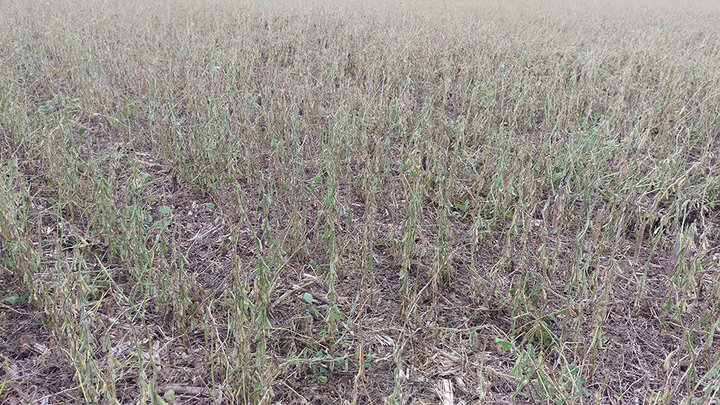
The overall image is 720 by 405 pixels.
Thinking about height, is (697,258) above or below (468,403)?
above

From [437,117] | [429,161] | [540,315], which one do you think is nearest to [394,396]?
[540,315]

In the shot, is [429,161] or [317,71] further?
[317,71]

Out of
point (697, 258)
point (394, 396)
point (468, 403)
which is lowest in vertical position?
point (468, 403)

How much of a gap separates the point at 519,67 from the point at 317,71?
2.08 meters

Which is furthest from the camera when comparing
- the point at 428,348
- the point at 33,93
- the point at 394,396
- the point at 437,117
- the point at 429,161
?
the point at 33,93

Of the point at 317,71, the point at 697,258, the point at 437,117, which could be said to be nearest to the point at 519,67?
the point at 437,117

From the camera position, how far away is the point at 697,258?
5.17ft

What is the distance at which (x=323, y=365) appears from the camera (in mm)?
1556

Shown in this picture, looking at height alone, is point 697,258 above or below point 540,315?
above

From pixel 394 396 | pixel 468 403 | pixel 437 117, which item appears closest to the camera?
pixel 394 396

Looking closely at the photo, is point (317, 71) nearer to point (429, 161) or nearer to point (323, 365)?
point (429, 161)

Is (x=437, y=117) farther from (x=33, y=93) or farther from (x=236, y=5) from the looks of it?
(x=236, y=5)

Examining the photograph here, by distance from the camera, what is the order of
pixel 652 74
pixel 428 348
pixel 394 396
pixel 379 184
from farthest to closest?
pixel 652 74 → pixel 379 184 → pixel 428 348 → pixel 394 396

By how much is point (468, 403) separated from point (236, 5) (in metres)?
7.35
